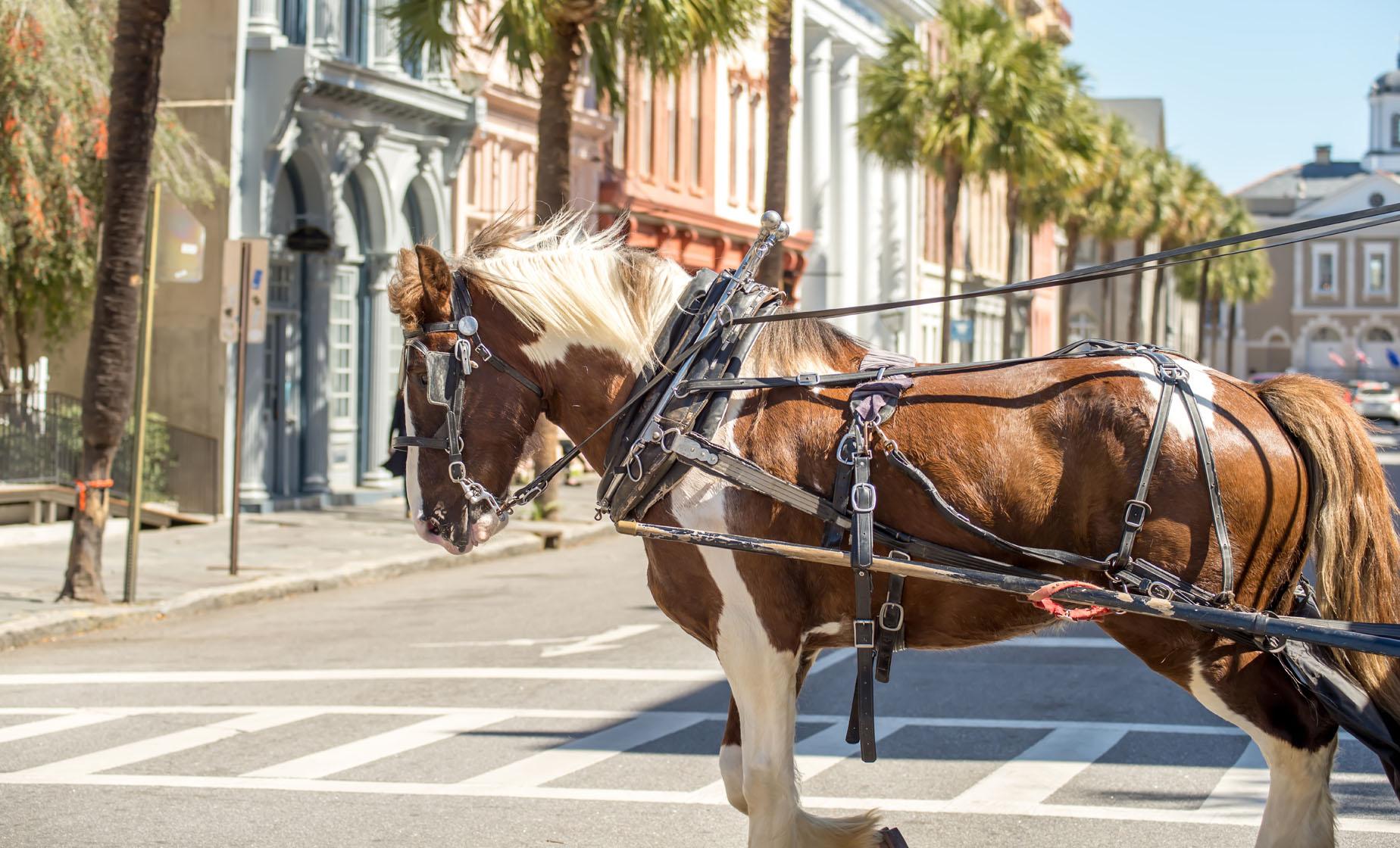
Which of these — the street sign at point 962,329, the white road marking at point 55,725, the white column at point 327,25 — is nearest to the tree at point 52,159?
the white column at point 327,25

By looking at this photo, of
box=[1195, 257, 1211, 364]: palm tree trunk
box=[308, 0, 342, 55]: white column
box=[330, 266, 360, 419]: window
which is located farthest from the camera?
box=[1195, 257, 1211, 364]: palm tree trunk

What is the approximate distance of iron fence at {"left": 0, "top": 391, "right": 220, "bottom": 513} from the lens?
1764 cm

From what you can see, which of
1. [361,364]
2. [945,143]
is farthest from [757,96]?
[361,364]

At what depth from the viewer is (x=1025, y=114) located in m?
33.4

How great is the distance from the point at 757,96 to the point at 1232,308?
61.7 metres

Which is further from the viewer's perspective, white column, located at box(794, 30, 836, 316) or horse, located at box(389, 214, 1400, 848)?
white column, located at box(794, 30, 836, 316)

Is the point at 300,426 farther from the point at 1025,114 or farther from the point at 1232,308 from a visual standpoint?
the point at 1232,308

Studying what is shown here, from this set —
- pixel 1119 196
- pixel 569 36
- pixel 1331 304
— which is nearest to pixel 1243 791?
pixel 569 36

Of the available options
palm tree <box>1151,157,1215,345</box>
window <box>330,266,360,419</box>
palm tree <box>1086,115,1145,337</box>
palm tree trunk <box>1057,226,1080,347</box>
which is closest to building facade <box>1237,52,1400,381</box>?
palm tree <box>1151,157,1215,345</box>

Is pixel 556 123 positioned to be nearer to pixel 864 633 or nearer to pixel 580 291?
pixel 580 291

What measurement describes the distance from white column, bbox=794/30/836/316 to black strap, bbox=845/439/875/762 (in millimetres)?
36455

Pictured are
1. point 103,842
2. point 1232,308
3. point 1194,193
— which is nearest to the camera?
point 103,842

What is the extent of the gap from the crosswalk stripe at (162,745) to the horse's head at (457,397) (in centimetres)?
310

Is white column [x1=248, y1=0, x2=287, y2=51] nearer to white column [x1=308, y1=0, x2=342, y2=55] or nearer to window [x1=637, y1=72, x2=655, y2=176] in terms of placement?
white column [x1=308, y1=0, x2=342, y2=55]
